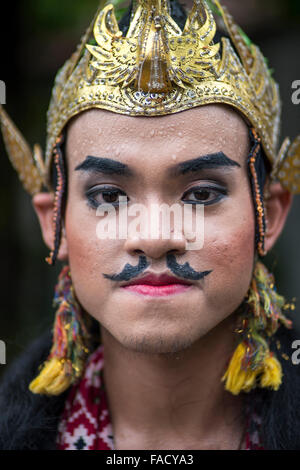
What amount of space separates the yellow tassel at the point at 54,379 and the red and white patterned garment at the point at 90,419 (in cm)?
11

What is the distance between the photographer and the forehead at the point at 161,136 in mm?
1960

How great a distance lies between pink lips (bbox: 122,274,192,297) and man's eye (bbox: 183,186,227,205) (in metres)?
0.28

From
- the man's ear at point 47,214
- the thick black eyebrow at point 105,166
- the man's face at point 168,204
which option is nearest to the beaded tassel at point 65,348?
the man's ear at point 47,214

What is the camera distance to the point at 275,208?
2.41 metres

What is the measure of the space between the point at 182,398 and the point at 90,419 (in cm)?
38

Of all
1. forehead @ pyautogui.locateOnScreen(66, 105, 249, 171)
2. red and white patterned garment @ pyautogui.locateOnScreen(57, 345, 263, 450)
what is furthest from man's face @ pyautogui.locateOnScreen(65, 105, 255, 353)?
red and white patterned garment @ pyautogui.locateOnScreen(57, 345, 263, 450)

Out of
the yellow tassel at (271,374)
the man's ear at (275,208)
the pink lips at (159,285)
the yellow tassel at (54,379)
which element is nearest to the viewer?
the pink lips at (159,285)

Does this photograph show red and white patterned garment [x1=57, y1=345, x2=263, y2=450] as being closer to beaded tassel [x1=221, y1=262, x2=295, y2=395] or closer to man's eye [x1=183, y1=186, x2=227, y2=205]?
beaded tassel [x1=221, y1=262, x2=295, y2=395]

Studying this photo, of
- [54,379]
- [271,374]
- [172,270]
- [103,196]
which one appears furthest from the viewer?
[54,379]

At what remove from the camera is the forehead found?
77.2 inches

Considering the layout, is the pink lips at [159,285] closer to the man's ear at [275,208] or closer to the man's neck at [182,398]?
the man's neck at [182,398]

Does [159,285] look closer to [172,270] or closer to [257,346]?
[172,270]

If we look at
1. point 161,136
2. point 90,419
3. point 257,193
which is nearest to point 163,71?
point 161,136
